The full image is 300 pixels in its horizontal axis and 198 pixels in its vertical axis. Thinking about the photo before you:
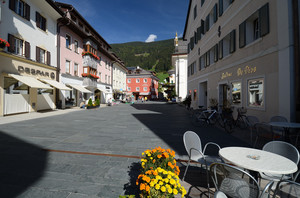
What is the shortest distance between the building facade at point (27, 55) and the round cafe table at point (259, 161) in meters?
14.1

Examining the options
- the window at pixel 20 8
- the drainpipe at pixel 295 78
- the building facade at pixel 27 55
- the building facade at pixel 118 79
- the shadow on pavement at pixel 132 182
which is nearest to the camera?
the shadow on pavement at pixel 132 182

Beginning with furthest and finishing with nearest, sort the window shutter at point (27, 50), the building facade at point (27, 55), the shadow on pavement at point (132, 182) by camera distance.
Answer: the window shutter at point (27, 50), the building facade at point (27, 55), the shadow on pavement at point (132, 182)

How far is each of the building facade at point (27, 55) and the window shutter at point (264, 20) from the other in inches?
606

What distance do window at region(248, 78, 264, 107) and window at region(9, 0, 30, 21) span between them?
58.1 ft

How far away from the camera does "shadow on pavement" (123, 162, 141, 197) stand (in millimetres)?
2578

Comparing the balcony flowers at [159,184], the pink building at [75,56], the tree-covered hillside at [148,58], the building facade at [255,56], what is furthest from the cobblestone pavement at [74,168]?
the tree-covered hillside at [148,58]

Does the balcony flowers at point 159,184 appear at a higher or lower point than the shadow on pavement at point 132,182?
higher

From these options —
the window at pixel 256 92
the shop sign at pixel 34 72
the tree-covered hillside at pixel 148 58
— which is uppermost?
the tree-covered hillside at pixel 148 58

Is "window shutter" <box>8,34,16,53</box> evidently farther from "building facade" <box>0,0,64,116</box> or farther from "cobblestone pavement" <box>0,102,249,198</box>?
"cobblestone pavement" <box>0,102,249,198</box>

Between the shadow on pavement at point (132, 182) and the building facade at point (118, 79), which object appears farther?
the building facade at point (118, 79)

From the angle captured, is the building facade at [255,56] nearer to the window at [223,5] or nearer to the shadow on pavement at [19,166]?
the window at [223,5]

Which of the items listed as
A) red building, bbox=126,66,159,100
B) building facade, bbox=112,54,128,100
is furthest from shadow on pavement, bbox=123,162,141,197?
red building, bbox=126,66,159,100

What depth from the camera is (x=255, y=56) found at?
27.2 feet

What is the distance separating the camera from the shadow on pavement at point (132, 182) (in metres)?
2.58
